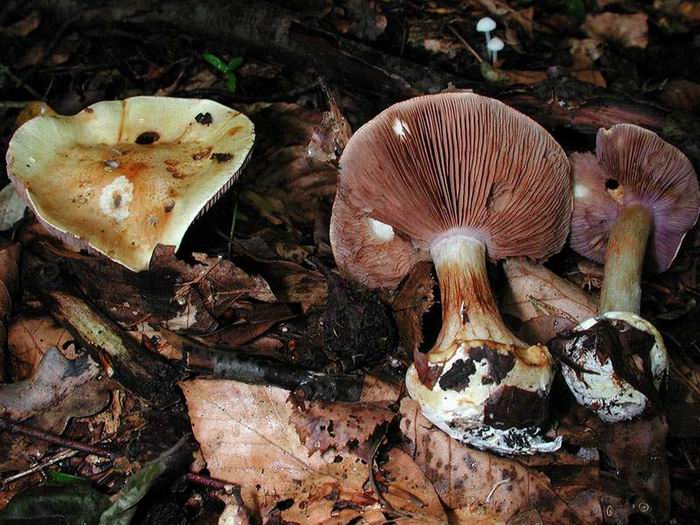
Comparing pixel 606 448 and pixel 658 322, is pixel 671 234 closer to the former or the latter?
pixel 658 322

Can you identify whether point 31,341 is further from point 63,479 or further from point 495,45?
point 495,45

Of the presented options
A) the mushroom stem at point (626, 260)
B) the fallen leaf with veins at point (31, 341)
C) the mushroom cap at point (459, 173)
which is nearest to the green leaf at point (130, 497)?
the fallen leaf with veins at point (31, 341)

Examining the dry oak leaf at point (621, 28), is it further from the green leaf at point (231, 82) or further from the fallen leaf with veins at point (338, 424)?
the fallen leaf with veins at point (338, 424)

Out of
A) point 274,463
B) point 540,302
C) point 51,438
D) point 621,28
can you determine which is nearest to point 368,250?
point 540,302

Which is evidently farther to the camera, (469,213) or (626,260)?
(626,260)

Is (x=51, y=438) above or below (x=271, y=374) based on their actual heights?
below

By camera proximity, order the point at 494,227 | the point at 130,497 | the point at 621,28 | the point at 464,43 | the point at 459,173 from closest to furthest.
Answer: the point at 130,497 < the point at 459,173 < the point at 494,227 < the point at 464,43 < the point at 621,28

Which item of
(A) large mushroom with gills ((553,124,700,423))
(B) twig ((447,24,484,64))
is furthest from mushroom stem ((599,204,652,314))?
(B) twig ((447,24,484,64))

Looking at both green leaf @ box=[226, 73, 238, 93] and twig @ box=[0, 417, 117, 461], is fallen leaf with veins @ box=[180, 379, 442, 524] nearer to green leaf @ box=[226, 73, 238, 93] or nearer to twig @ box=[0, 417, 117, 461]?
twig @ box=[0, 417, 117, 461]
